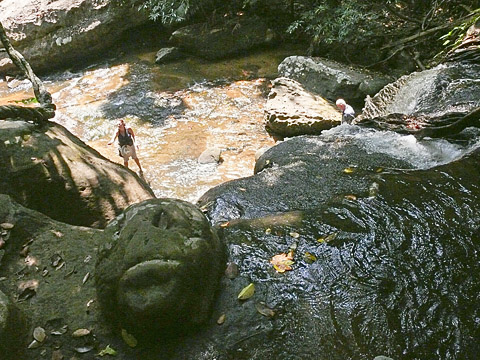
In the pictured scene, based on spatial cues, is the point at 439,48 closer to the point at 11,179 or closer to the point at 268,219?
the point at 268,219

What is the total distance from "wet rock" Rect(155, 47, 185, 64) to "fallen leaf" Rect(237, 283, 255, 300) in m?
10.7

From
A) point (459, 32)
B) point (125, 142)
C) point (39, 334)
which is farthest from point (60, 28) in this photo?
point (39, 334)

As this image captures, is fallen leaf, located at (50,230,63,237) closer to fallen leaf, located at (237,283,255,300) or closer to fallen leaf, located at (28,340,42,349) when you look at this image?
fallen leaf, located at (28,340,42,349)

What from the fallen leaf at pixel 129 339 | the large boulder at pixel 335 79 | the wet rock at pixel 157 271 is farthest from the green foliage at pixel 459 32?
the fallen leaf at pixel 129 339

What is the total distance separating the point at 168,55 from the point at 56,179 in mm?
9163

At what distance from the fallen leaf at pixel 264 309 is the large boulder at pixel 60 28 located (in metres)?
12.4

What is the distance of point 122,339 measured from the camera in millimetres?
2520

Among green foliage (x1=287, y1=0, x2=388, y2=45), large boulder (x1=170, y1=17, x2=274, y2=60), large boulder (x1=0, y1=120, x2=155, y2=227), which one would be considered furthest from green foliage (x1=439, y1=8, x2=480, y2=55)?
large boulder (x1=0, y1=120, x2=155, y2=227)

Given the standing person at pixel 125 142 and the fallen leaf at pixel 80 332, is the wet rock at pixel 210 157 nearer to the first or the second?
the standing person at pixel 125 142

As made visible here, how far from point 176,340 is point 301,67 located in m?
8.40

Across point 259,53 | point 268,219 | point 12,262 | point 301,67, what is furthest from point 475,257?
point 259,53

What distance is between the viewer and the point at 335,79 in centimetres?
927

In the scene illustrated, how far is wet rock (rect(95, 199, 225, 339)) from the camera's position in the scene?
94.6 inches

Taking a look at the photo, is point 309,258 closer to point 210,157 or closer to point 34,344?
point 34,344
